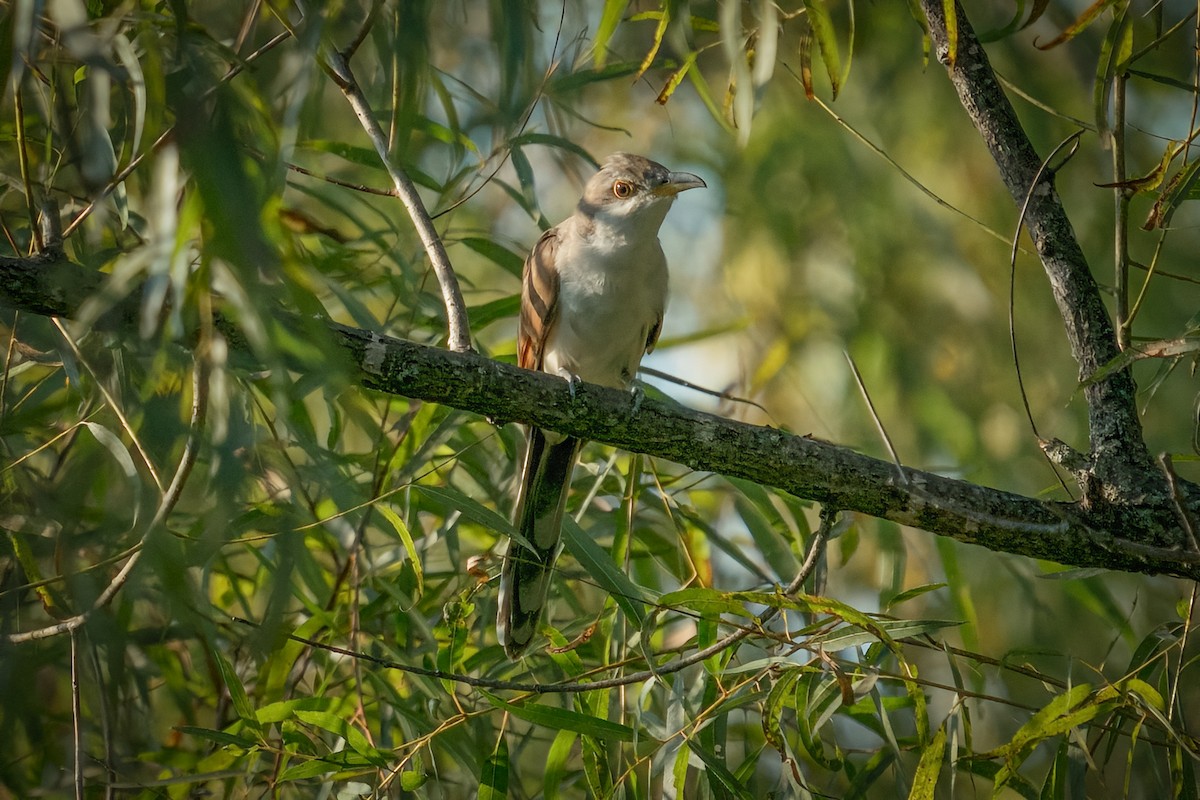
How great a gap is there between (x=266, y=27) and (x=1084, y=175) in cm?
390

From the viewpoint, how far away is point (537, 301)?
332 centimetres

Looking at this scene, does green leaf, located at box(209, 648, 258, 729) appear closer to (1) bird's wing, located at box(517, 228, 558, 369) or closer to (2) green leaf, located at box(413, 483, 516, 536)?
(2) green leaf, located at box(413, 483, 516, 536)

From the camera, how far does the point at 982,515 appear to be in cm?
197

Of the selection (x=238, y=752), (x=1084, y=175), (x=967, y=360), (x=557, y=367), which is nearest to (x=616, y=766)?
(x=238, y=752)

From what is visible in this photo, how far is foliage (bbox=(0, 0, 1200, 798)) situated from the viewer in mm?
1337

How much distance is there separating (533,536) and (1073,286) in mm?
1590

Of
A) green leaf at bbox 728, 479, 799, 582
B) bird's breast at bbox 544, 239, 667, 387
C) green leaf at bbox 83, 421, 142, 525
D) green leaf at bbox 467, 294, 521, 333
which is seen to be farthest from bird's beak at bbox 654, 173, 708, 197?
green leaf at bbox 83, 421, 142, 525

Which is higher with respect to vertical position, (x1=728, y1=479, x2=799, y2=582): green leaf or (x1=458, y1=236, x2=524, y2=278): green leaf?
(x1=458, y1=236, x2=524, y2=278): green leaf

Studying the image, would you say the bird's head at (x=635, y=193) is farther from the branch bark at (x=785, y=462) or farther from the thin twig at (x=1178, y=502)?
the thin twig at (x=1178, y=502)

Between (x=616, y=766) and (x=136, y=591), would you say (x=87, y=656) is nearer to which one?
(x=136, y=591)

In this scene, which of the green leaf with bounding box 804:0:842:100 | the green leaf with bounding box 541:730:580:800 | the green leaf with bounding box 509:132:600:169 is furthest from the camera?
the green leaf with bounding box 509:132:600:169

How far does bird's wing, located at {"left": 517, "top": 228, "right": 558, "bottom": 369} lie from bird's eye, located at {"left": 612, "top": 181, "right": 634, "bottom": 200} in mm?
262

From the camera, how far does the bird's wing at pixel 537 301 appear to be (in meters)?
→ 3.31

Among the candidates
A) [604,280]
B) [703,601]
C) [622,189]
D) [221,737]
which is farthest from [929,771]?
[622,189]
